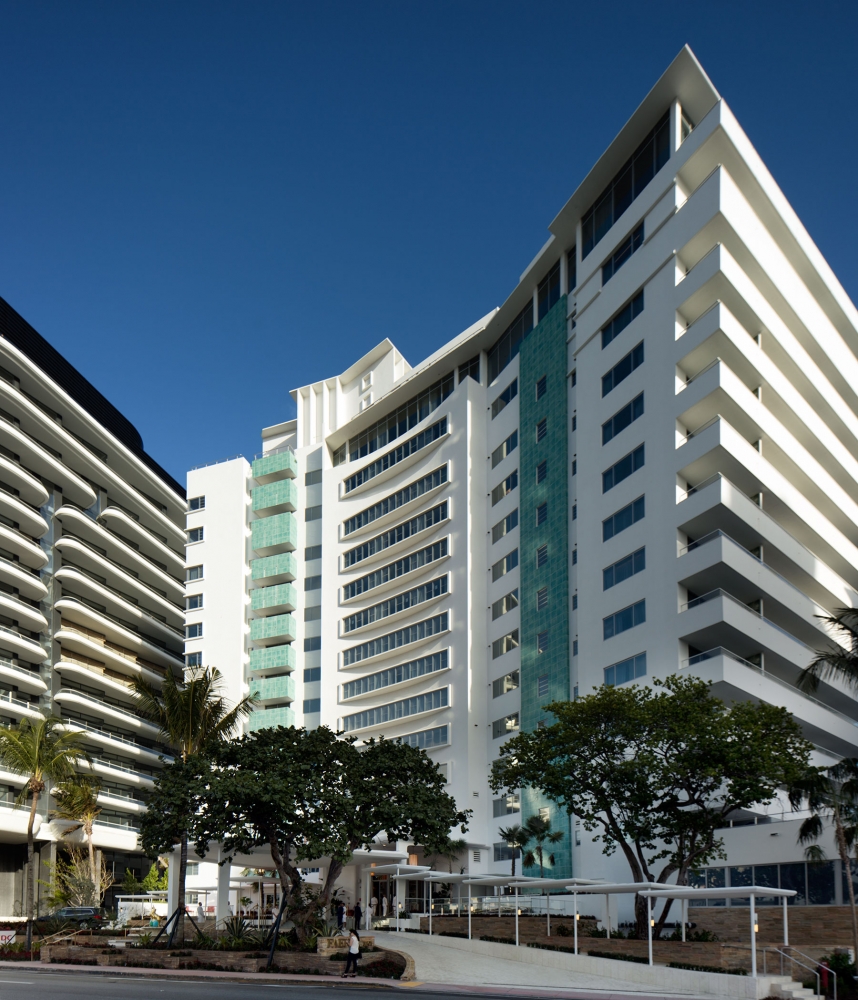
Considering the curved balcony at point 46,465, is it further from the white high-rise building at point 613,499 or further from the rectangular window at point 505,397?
the rectangular window at point 505,397

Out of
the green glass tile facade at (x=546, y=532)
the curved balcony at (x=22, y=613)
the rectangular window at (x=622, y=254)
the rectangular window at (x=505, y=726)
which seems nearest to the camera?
the rectangular window at (x=622, y=254)

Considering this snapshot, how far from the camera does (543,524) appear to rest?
225 feet

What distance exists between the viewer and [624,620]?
186 feet

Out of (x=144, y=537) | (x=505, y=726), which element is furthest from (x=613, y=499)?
(x=144, y=537)

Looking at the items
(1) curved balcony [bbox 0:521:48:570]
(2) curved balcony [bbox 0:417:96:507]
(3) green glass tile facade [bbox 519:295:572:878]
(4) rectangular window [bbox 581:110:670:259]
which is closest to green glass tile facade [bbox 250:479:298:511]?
(2) curved balcony [bbox 0:417:96:507]

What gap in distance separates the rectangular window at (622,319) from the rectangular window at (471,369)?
21330 mm

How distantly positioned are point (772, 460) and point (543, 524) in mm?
15388

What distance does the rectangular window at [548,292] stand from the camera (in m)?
72.2

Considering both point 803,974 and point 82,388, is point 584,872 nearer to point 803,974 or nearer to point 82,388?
point 803,974

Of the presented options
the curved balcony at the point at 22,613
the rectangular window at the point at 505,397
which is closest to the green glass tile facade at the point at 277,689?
the curved balcony at the point at 22,613

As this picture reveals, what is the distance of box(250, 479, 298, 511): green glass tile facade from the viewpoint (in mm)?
98188

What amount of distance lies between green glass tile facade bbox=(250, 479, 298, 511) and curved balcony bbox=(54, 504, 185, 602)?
13.8 metres

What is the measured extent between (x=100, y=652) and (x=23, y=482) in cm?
1759

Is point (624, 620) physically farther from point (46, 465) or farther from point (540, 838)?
point (46, 465)
